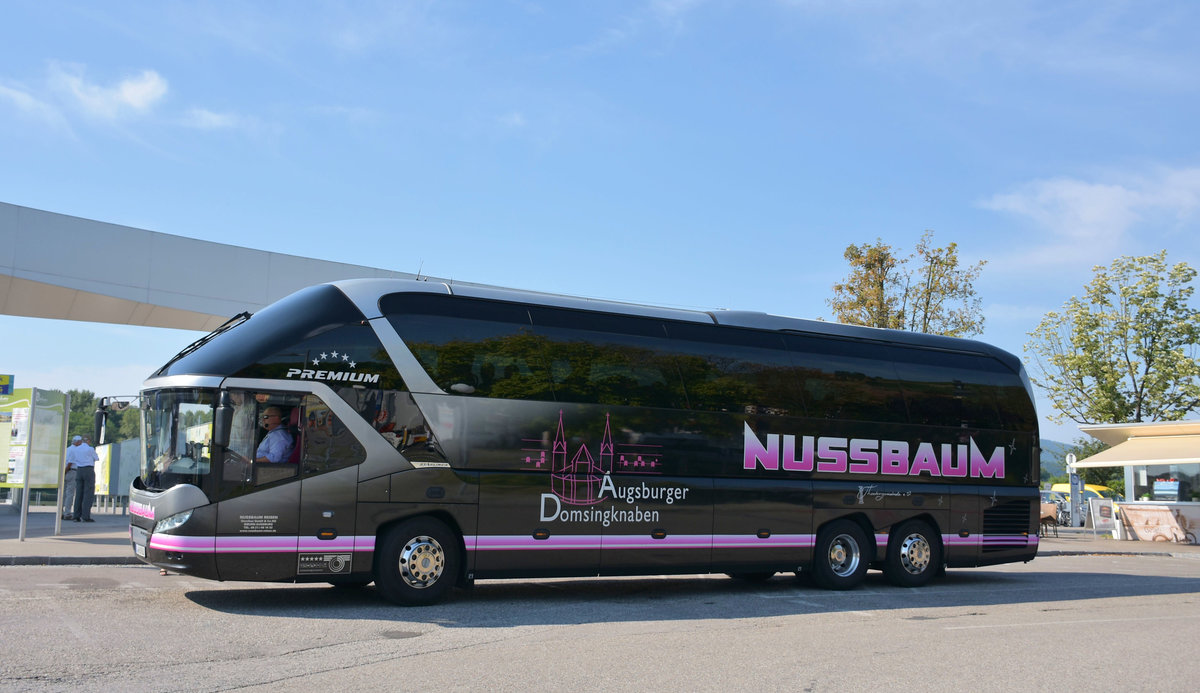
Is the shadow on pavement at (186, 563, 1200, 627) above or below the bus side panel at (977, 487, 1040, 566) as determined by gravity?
below

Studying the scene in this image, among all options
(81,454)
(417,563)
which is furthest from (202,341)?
(81,454)

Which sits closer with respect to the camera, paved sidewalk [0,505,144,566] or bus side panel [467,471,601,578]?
bus side panel [467,471,601,578]

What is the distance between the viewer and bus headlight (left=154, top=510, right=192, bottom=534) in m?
9.98

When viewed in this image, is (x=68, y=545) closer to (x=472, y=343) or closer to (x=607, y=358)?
(x=472, y=343)

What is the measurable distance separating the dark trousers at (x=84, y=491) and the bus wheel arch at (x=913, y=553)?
636 inches

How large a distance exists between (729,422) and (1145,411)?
127 ft

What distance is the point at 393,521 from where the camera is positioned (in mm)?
10828

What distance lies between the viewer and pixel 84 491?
21047 millimetres

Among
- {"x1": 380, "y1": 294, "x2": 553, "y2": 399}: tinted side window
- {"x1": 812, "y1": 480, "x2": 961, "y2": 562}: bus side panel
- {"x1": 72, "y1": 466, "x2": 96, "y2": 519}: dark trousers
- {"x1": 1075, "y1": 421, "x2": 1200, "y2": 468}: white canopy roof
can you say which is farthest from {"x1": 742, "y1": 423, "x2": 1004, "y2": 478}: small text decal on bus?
{"x1": 1075, "y1": 421, "x2": 1200, "y2": 468}: white canopy roof

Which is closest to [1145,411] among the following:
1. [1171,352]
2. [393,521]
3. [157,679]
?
[1171,352]

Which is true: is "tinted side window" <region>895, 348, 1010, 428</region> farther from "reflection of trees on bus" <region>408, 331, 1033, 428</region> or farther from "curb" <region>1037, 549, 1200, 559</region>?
"curb" <region>1037, 549, 1200, 559</region>

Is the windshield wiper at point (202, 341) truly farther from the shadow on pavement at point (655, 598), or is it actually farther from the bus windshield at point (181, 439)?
the shadow on pavement at point (655, 598)

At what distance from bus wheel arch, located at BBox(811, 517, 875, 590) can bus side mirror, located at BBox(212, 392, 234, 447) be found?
308 inches

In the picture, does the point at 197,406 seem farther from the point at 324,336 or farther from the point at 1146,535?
the point at 1146,535
